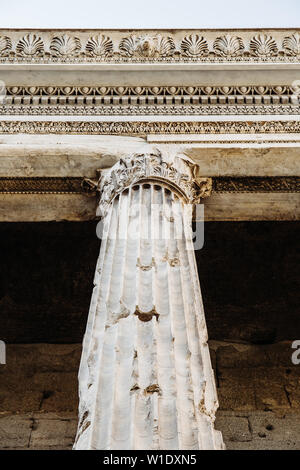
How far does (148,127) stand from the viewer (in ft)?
22.3

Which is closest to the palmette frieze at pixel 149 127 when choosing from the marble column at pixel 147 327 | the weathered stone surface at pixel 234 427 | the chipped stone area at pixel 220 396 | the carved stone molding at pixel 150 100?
the carved stone molding at pixel 150 100

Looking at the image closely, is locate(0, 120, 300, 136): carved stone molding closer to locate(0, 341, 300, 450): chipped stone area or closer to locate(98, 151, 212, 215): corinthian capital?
locate(98, 151, 212, 215): corinthian capital

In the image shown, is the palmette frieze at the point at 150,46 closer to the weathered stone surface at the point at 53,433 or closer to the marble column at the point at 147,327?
the marble column at the point at 147,327

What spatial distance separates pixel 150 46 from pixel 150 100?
0.76m

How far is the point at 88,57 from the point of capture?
24.7 ft

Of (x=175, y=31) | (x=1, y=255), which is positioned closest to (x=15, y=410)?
(x=1, y=255)

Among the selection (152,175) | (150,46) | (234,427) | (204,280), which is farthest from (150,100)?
(234,427)

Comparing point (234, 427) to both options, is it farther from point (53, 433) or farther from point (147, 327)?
point (147, 327)

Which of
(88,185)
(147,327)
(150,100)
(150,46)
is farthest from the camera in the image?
(150,46)

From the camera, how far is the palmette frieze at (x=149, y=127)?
6.73 m

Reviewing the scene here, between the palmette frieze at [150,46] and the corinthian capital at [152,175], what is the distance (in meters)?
1.93

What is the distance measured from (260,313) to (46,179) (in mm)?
3561

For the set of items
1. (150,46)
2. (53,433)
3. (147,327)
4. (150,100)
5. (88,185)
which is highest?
(150,46)

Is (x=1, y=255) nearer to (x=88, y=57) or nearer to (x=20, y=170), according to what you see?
A: (x=20, y=170)
